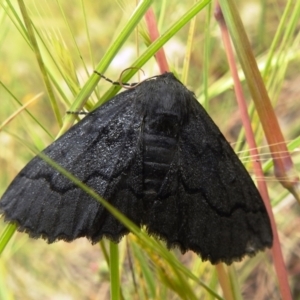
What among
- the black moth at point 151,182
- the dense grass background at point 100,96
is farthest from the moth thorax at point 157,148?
the dense grass background at point 100,96

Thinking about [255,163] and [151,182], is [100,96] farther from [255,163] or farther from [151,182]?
[255,163]

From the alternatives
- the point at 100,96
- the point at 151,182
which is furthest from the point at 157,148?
the point at 100,96

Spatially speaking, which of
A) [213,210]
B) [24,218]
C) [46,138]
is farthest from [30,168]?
[46,138]

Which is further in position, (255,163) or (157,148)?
(157,148)

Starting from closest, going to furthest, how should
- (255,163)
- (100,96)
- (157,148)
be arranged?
1. (255,163)
2. (157,148)
3. (100,96)

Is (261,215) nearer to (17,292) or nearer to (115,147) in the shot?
(115,147)

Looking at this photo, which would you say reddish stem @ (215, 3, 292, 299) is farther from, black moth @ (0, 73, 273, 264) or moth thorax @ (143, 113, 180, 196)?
moth thorax @ (143, 113, 180, 196)

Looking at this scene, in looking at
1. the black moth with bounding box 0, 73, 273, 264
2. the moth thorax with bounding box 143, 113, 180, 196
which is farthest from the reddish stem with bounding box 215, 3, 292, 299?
the moth thorax with bounding box 143, 113, 180, 196

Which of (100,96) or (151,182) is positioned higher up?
(100,96)

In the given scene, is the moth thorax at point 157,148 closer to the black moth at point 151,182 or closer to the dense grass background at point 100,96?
the black moth at point 151,182

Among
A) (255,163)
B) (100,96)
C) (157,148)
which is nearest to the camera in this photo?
(255,163)
